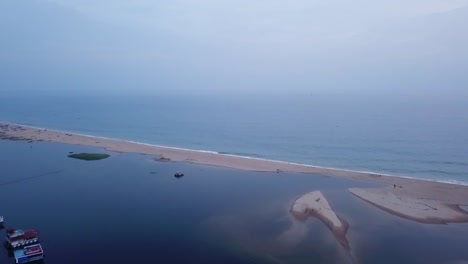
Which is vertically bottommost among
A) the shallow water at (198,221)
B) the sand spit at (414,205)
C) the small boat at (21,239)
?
the small boat at (21,239)

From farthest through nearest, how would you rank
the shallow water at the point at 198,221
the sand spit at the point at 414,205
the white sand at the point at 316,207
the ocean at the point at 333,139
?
the ocean at the point at 333,139 < the sand spit at the point at 414,205 < the white sand at the point at 316,207 < the shallow water at the point at 198,221

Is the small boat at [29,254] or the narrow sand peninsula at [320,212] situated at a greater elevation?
the narrow sand peninsula at [320,212]

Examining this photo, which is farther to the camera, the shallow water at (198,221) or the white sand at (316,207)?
the white sand at (316,207)

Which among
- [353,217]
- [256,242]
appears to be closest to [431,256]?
[353,217]

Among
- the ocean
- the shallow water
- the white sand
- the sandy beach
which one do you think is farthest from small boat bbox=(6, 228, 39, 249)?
the ocean

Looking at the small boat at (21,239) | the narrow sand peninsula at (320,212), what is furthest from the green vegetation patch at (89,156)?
the narrow sand peninsula at (320,212)

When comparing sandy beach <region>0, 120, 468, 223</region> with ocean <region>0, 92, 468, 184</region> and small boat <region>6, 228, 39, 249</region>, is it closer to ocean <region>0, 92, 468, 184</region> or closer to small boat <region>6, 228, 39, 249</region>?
ocean <region>0, 92, 468, 184</region>

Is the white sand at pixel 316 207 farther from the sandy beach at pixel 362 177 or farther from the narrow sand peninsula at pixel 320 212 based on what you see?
the sandy beach at pixel 362 177
